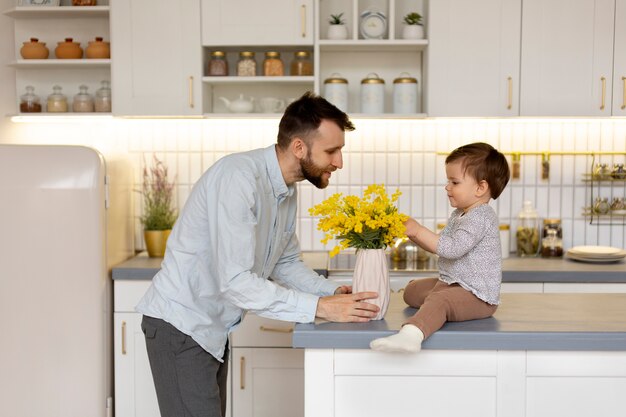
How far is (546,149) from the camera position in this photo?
3879mm

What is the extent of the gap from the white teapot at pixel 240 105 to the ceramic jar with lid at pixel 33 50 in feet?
2.87

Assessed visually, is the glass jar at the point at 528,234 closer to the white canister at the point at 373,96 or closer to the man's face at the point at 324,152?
the white canister at the point at 373,96

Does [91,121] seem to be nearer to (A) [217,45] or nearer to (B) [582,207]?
(A) [217,45]

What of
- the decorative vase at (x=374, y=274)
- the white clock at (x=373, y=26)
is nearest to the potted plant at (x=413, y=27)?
the white clock at (x=373, y=26)

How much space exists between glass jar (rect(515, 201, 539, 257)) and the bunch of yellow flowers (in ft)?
6.33

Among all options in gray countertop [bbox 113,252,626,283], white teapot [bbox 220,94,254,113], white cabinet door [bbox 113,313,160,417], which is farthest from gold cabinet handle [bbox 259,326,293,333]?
white teapot [bbox 220,94,254,113]

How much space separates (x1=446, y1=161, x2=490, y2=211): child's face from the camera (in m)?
2.15

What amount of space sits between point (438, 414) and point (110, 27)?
2.45 m

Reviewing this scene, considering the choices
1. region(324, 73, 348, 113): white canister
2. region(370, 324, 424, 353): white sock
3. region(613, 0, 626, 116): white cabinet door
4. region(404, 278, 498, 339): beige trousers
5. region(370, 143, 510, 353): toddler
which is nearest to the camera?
region(370, 324, 424, 353): white sock

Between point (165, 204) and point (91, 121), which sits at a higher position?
point (91, 121)

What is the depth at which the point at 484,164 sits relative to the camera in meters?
2.14

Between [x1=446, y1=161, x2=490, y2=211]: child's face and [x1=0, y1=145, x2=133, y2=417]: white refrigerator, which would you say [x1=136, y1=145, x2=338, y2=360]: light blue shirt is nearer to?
[x1=446, y1=161, x2=490, y2=211]: child's face

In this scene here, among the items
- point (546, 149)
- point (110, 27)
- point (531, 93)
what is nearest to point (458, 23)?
point (531, 93)

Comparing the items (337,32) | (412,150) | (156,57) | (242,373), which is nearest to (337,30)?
(337,32)
